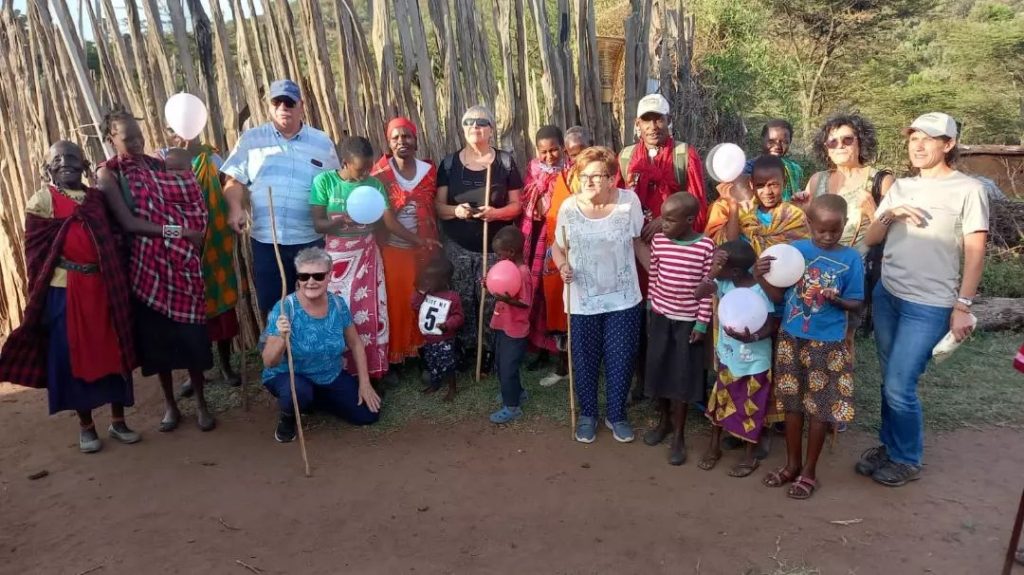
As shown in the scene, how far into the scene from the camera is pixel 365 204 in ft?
11.8

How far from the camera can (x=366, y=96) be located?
15.4ft

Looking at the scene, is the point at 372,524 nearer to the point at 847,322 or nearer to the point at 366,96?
the point at 847,322

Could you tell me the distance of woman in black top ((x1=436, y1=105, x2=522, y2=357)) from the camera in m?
4.12

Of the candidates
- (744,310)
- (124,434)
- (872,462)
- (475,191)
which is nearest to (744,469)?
(872,462)

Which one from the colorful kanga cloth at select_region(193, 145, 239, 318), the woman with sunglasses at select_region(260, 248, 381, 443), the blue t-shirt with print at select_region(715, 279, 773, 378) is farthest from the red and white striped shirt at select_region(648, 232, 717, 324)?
the colorful kanga cloth at select_region(193, 145, 239, 318)

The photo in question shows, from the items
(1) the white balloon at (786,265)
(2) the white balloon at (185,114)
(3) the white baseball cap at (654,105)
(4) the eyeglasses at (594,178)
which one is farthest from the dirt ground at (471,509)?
(3) the white baseball cap at (654,105)

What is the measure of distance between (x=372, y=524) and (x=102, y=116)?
3570 mm

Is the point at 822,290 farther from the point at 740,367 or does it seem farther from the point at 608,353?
the point at 608,353

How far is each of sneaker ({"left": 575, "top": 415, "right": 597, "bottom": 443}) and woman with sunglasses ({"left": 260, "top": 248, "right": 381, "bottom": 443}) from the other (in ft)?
3.89

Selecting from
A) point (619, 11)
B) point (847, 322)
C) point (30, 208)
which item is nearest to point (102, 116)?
point (30, 208)

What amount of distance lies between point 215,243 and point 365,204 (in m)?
1.23

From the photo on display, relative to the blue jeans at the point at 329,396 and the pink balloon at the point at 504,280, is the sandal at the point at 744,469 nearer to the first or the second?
the pink balloon at the point at 504,280

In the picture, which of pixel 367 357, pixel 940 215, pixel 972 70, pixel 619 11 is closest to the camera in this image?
pixel 940 215

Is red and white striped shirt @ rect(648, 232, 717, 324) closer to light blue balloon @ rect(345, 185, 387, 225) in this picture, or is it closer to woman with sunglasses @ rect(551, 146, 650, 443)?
woman with sunglasses @ rect(551, 146, 650, 443)
